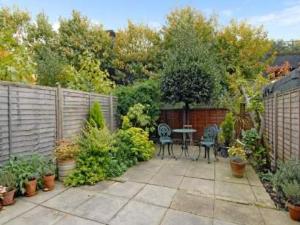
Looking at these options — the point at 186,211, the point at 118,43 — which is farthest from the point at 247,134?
the point at 118,43

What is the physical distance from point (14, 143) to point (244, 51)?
12498 millimetres

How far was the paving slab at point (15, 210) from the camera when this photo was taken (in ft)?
9.78

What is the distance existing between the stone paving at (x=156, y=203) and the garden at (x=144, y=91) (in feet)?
0.44

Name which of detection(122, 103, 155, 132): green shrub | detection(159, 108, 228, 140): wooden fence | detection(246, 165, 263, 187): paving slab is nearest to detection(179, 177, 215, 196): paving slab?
detection(246, 165, 263, 187): paving slab

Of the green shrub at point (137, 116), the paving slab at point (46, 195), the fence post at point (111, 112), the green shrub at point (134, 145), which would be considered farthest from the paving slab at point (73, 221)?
the fence post at point (111, 112)

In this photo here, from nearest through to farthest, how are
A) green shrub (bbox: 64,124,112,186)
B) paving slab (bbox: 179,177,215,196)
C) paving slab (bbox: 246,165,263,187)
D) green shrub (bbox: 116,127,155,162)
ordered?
paving slab (bbox: 179,177,215,196)
green shrub (bbox: 64,124,112,186)
paving slab (bbox: 246,165,263,187)
green shrub (bbox: 116,127,155,162)

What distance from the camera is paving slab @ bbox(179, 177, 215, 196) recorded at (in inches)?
157

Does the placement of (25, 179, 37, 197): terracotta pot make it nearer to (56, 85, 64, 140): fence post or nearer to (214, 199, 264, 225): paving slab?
(56, 85, 64, 140): fence post

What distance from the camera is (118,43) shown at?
45.9 ft

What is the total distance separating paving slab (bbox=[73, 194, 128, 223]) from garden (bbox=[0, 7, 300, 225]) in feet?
0.58

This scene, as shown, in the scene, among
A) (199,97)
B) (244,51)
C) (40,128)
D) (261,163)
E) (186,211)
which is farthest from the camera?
(244,51)

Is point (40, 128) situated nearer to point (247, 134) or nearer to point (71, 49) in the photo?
point (247, 134)

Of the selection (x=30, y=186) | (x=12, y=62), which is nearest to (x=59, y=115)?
(x=12, y=62)

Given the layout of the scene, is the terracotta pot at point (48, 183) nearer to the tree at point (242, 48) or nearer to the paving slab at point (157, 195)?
the paving slab at point (157, 195)
